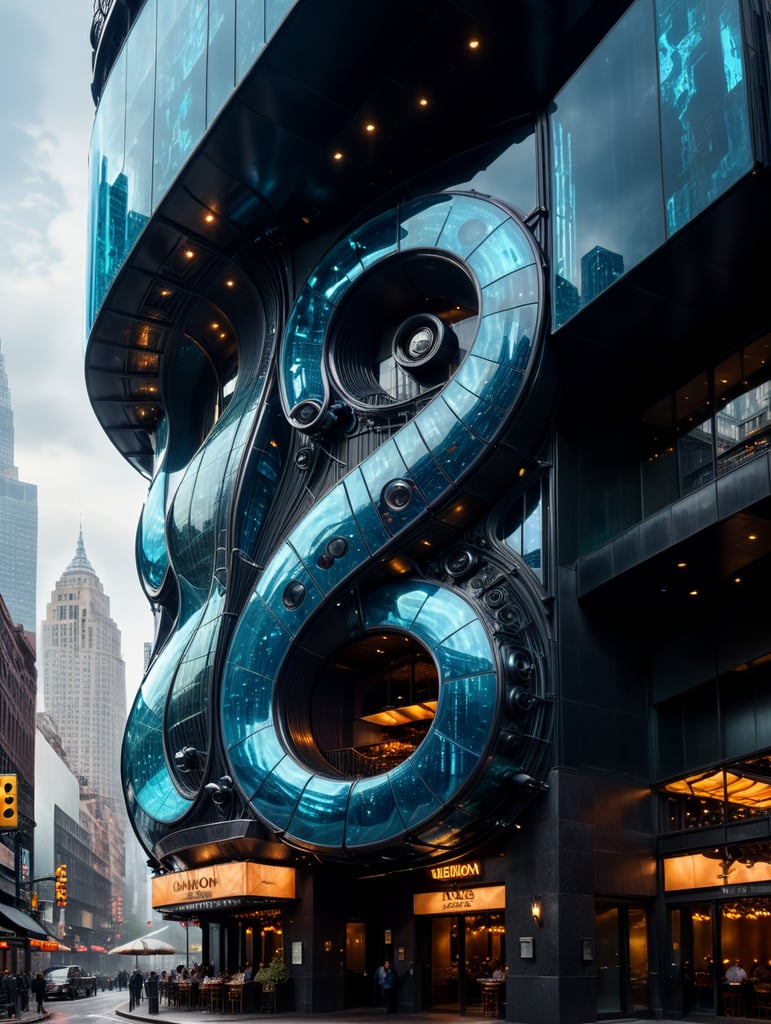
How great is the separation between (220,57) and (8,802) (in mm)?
24558

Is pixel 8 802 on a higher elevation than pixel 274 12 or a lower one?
lower

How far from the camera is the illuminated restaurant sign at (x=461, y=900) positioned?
34219mm

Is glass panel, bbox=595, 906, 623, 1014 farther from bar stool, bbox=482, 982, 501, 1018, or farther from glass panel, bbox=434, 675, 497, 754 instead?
glass panel, bbox=434, 675, 497, 754

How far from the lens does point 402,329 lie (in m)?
39.8

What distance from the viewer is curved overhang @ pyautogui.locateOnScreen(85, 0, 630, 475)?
34.5 m

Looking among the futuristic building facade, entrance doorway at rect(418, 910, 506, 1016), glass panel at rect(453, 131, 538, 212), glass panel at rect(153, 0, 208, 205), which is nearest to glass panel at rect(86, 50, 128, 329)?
glass panel at rect(153, 0, 208, 205)

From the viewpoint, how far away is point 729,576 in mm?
33031

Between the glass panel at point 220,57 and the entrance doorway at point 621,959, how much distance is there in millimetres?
26862

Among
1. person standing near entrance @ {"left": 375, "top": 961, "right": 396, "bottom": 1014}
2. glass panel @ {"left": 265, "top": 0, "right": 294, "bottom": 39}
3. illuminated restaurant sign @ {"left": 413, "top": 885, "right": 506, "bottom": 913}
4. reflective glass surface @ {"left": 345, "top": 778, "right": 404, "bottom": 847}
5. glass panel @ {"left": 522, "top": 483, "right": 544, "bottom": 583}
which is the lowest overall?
person standing near entrance @ {"left": 375, "top": 961, "right": 396, "bottom": 1014}

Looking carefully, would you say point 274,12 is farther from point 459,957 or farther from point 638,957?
point 638,957

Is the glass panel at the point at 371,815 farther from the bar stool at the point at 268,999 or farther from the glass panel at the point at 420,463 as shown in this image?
the glass panel at the point at 420,463

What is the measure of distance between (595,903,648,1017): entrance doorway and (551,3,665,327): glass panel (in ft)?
54.3

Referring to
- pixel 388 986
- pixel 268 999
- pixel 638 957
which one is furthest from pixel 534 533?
pixel 268 999

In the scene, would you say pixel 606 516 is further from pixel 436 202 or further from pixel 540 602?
pixel 436 202
